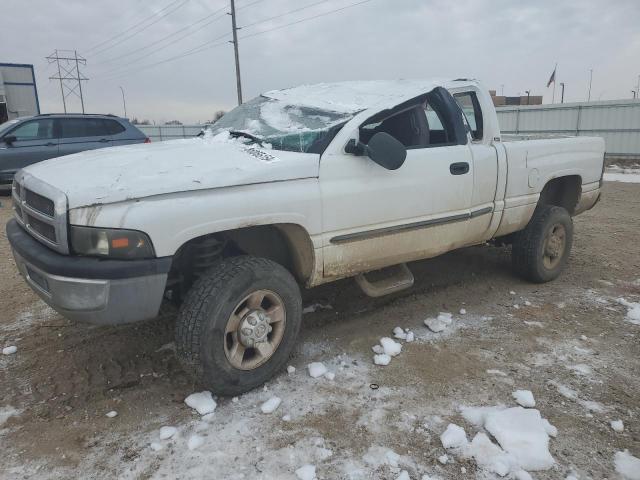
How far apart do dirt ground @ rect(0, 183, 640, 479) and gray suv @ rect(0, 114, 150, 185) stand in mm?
6269

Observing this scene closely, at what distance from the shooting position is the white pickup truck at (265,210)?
2.42 metres

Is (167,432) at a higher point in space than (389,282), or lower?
lower

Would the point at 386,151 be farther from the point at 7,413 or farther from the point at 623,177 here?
the point at 623,177

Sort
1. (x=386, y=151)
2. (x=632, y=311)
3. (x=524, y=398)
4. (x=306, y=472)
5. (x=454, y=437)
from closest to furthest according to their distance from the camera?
(x=306, y=472) → (x=454, y=437) → (x=524, y=398) → (x=386, y=151) → (x=632, y=311)

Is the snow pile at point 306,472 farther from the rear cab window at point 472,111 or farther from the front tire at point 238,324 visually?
the rear cab window at point 472,111

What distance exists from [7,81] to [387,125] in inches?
996

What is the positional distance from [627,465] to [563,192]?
347cm

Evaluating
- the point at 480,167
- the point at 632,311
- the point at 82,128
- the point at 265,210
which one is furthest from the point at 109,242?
the point at 82,128

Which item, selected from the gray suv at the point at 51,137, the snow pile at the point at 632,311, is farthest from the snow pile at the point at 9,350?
the gray suv at the point at 51,137

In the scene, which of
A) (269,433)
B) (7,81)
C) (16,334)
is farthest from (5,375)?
(7,81)

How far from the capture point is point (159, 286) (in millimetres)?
2488

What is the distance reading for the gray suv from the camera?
9602mm

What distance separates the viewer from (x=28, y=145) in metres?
9.80

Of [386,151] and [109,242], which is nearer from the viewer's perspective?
[109,242]
